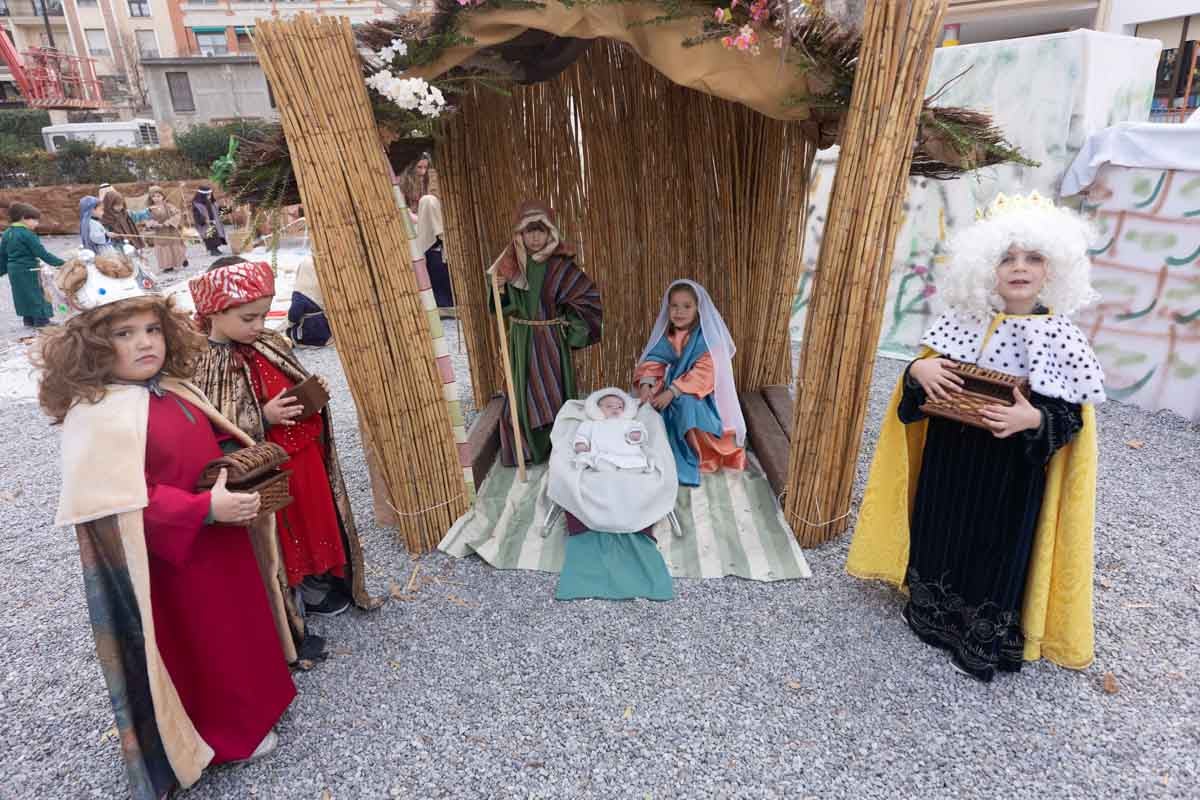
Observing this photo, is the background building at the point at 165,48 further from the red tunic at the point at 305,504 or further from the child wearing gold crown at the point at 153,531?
the child wearing gold crown at the point at 153,531

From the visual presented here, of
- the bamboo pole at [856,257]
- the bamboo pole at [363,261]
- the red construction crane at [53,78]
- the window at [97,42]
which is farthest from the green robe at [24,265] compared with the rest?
the window at [97,42]

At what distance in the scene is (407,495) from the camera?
333 centimetres

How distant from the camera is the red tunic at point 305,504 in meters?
2.56

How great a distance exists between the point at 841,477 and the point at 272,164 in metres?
2.94

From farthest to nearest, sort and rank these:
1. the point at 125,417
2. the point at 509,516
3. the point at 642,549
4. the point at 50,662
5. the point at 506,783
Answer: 1. the point at 509,516
2. the point at 642,549
3. the point at 50,662
4. the point at 506,783
5. the point at 125,417

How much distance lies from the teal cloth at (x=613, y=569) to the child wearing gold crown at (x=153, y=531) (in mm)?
1352

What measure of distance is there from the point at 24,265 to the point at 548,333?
7.78 metres

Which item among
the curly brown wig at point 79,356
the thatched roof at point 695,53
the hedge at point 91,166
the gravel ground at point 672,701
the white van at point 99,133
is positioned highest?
the white van at point 99,133

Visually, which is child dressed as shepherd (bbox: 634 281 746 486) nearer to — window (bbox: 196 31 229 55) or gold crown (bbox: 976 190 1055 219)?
gold crown (bbox: 976 190 1055 219)

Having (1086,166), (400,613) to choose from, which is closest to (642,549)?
(400,613)

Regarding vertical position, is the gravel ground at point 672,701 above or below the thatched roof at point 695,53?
below

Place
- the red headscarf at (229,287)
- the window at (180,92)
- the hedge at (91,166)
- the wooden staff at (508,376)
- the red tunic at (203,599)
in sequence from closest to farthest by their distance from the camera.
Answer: the red tunic at (203,599)
the red headscarf at (229,287)
the wooden staff at (508,376)
the hedge at (91,166)
the window at (180,92)

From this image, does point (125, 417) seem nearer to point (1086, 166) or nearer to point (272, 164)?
point (272, 164)

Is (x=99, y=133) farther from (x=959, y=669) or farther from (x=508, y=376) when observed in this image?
(x=959, y=669)
